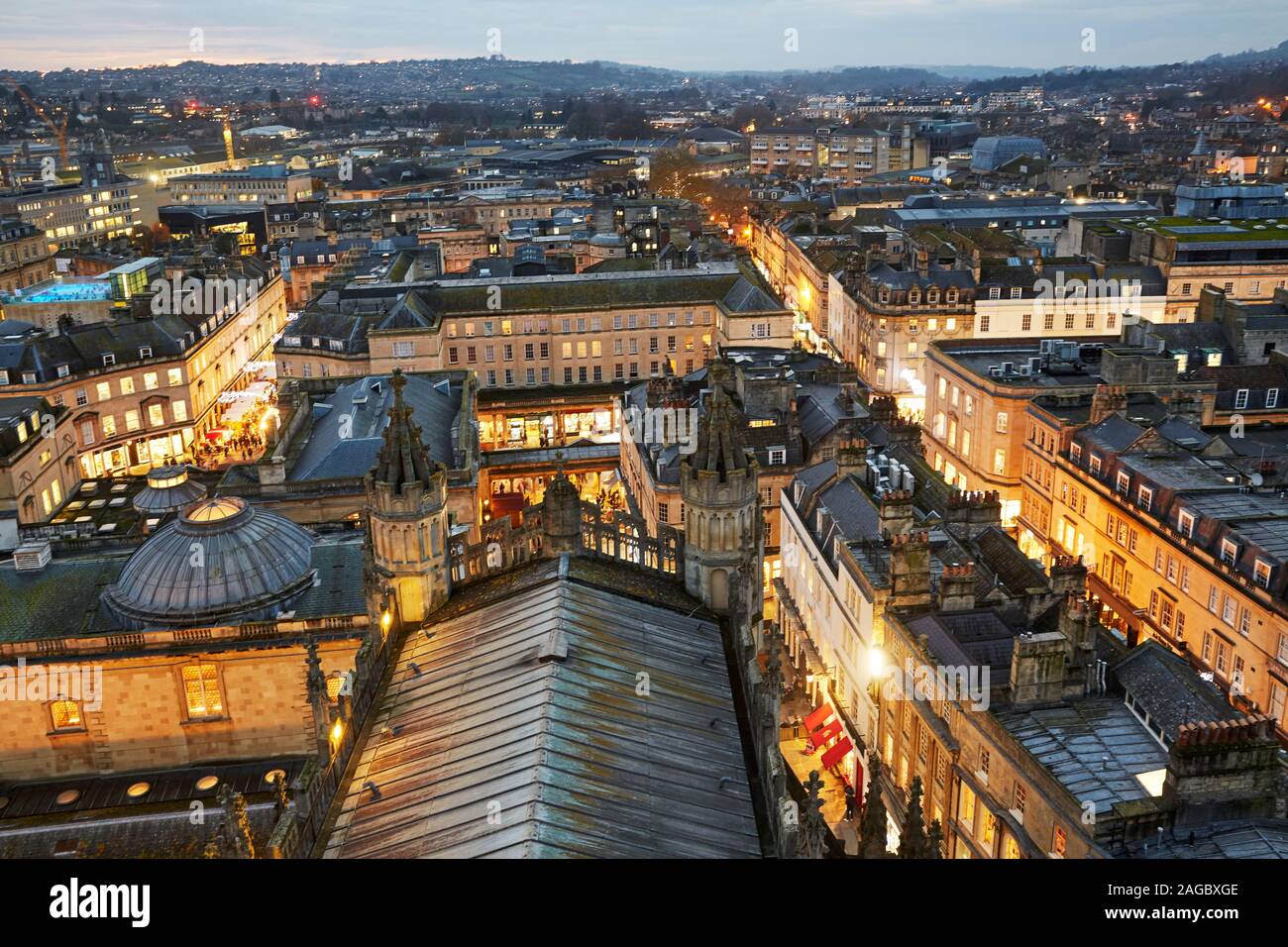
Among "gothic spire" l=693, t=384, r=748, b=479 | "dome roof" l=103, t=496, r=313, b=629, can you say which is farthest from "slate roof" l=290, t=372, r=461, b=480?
"gothic spire" l=693, t=384, r=748, b=479

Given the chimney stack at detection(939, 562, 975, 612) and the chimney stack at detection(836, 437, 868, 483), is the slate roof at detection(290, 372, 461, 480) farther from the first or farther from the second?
the chimney stack at detection(939, 562, 975, 612)

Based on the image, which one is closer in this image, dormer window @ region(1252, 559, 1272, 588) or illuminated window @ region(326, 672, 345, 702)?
illuminated window @ region(326, 672, 345, 702)

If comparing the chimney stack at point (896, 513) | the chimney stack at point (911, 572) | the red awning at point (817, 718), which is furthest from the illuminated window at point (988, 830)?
the chimney stack at point (896, 513)

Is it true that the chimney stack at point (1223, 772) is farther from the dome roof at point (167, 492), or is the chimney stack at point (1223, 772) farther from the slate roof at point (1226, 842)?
the dome roof at point (167, 492)

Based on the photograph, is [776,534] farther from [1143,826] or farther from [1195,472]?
[1143,826]

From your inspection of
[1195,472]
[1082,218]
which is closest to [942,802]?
[1195,472]

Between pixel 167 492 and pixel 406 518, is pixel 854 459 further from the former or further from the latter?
pixel 167 492
